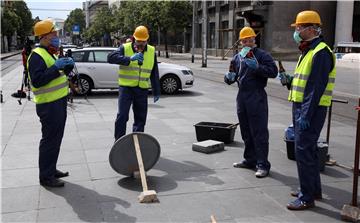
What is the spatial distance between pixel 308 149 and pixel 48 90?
3.01 m

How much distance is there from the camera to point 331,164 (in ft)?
22.3

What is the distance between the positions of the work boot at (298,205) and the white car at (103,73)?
11.3m

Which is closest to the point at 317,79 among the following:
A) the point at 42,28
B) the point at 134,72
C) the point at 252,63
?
the point at 252,63

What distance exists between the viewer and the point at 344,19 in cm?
4112

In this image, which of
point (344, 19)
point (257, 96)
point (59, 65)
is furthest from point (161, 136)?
point (344, 19)

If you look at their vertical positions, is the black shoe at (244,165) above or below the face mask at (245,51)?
below

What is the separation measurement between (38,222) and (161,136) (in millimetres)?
4365

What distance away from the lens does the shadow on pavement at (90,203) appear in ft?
15.6

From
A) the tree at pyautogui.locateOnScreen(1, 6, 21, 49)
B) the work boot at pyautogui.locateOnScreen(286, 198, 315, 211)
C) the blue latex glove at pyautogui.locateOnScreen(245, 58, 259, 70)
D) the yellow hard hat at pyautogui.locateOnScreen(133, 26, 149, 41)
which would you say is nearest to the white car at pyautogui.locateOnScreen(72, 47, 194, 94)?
the yellow hard hat at pyautogui.locateOnScreen(133, 26, 149, 41)

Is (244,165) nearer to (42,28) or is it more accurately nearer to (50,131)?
(50,131)

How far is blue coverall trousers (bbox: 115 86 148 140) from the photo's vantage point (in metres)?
6.77

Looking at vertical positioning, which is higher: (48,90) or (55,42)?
(55,42)

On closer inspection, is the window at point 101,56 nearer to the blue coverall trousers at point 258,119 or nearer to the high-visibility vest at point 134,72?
the high-visibility vest at point 134,72

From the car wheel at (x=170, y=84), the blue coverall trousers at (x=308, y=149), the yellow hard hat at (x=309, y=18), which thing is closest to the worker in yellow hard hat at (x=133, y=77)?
the yellow hard hat at (x=309, y=18)
